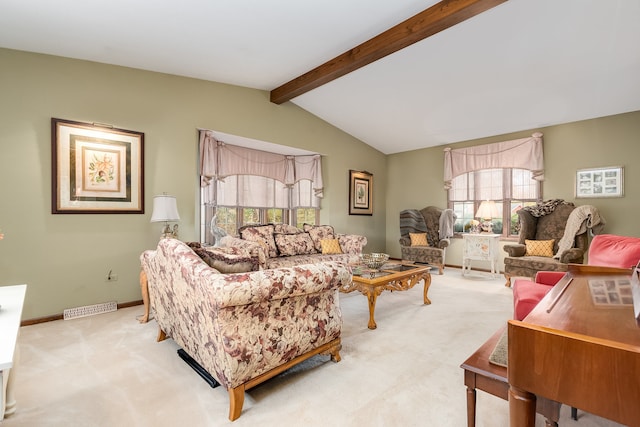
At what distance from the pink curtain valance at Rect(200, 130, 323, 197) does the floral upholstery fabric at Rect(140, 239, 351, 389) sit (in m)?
2.46

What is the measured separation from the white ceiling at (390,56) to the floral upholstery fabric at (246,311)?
2170 mm

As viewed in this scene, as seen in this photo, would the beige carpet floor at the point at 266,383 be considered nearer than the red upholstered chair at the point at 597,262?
Yes

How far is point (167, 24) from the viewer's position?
273cm

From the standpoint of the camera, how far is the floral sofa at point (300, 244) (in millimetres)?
4219

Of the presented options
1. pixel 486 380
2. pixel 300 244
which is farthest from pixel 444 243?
pixel 486 380

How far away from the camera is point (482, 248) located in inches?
201

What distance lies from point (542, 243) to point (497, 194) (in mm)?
1326

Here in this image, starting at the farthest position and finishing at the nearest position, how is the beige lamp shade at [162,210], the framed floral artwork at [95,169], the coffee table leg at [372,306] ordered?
1. the beige lamp shade at [162,210]
2. the framed floral artwork at [95,169]
3. the coffee table leg at [372,306]

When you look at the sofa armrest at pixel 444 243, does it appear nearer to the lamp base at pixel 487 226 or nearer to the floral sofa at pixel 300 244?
the lamp base at pixel 487 226

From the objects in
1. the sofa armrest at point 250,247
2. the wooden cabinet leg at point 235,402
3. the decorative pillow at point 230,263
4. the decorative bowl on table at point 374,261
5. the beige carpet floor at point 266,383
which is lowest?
the beige carpet floor at point 266,383

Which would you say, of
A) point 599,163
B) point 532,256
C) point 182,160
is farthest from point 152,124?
point 599,163

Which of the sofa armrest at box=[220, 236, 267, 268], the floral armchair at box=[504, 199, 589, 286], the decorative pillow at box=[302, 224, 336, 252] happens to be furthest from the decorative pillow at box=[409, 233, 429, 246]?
the sofa armrest at box=[220, 236, 267, 268]

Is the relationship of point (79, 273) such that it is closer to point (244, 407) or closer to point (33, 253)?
point (33, 253)

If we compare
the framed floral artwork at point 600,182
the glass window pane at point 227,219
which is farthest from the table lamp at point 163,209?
the framed floral artwork at point 600,182
